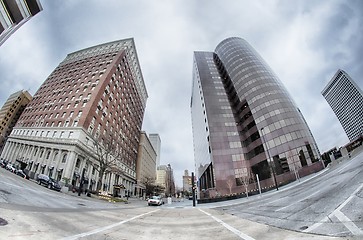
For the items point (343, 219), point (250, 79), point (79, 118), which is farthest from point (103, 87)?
point (343, 219)

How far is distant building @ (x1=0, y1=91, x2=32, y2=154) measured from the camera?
9069cm

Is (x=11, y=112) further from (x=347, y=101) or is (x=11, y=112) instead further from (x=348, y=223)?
(x=347, y=101)

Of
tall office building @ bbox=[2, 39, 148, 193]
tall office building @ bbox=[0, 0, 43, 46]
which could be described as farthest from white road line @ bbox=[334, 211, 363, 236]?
tall office building @ bbox=[2, 39, 148, 193]

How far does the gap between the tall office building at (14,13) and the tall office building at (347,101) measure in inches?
6954

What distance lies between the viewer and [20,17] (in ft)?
31.3

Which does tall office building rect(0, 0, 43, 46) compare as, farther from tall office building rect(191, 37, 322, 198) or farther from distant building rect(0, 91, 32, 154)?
distant building rect(0, 91, 32, 154)

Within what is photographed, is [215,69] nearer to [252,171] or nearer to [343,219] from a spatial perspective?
[252,171]

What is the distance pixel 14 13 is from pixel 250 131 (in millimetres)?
54095

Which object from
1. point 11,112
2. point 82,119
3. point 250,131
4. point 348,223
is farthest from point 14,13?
point 11,112

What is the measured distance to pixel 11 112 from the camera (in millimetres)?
95062

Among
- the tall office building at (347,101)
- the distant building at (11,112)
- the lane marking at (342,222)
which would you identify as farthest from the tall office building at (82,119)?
the tall office building at (347,101)

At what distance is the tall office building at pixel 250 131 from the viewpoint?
142 ft

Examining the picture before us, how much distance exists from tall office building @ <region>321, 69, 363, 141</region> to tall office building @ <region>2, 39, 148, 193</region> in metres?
160

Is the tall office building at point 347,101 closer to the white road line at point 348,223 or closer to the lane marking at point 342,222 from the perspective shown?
the lane marking at point 342,222
